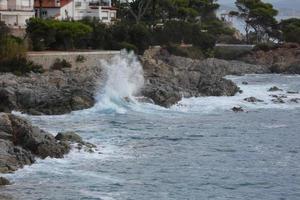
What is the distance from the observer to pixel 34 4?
3108 inches

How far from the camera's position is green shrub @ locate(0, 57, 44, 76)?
52781 millimetres

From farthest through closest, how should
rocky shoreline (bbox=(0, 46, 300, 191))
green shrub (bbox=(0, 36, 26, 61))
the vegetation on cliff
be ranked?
green shrub (bbox=(0, 36, 26, 61))
the vegetation on cliff
rocky shoreline (bbox=(0, 46, 300, 191))

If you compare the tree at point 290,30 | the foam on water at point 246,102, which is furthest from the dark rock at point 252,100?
the tree at point 290,30

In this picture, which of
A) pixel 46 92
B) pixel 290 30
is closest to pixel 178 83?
pixel 46 92

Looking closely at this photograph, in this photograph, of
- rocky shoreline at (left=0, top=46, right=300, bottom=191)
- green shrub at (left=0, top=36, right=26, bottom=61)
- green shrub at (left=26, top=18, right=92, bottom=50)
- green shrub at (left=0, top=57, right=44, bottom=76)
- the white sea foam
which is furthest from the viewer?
green shrub at (left=26, top=18, right=92, bottom=50)

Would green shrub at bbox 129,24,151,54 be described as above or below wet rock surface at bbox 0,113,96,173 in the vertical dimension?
above

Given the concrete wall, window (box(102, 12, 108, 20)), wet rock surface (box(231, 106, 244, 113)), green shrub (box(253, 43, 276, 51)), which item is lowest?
wet rock surface (box(231, 106, 244, 113))

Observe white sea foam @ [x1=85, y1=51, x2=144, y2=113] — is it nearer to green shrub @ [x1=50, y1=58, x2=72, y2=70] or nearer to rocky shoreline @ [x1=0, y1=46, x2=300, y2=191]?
rocky shoreline @ [x1=0, y1=46, x2=300, y2=191]

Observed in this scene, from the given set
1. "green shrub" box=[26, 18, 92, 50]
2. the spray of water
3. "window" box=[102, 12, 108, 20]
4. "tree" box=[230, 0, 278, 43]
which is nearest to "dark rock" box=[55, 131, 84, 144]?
the spray of water

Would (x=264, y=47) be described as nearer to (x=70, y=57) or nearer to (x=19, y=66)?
(x=70, y=57)

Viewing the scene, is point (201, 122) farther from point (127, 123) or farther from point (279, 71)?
point (279, 71)

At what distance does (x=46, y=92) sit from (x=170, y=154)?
1576 centimetres

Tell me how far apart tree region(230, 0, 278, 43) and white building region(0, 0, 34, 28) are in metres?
48.2

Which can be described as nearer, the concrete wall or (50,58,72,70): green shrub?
the concrete wall
